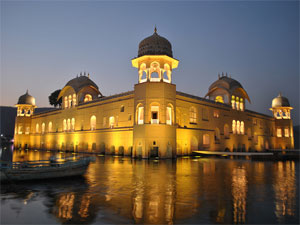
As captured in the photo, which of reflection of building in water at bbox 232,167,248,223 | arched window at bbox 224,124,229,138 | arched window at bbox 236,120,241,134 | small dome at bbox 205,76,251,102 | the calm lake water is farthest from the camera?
arched window at bbox 236,120,241,134

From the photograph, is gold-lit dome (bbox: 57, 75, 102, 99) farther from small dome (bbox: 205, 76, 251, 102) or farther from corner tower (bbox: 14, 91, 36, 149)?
small dome (bbox: 205, 76, 251, 102)

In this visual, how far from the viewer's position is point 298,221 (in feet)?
20.8

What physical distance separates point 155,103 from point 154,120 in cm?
191

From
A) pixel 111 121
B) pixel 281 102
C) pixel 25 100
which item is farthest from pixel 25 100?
pixel 281 102

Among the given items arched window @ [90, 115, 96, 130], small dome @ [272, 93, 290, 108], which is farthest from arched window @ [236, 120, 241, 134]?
arched window @ [90, 115, 96, 130]

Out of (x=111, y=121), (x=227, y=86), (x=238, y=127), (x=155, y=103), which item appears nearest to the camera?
(x=155, y=103)

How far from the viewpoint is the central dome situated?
2853 centimetres

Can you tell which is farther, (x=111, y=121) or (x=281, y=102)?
(x=281, y=102)

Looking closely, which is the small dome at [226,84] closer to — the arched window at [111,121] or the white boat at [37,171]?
the arched window at [111,121]

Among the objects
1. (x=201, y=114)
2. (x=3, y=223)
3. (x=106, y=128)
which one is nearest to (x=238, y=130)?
(x=201, y=114)

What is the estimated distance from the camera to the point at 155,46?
28641 mm

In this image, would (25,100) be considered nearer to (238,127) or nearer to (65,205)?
(238,127)

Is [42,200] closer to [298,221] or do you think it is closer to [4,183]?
[4,183]

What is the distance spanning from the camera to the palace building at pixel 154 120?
89.9ft
